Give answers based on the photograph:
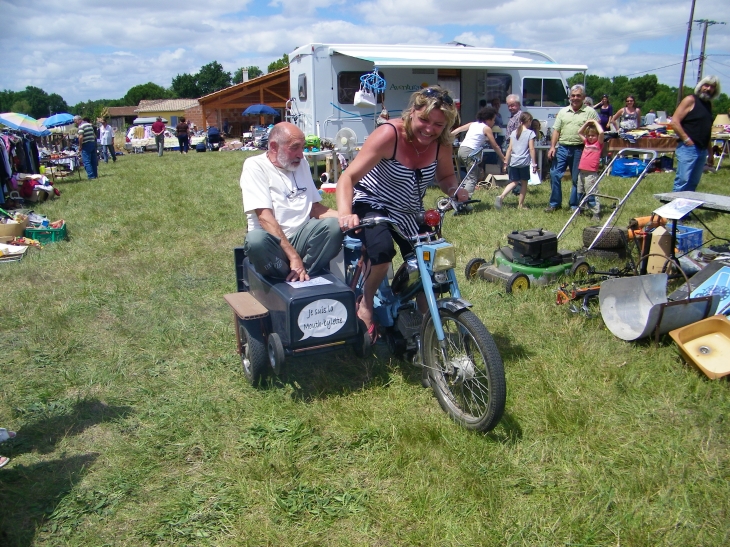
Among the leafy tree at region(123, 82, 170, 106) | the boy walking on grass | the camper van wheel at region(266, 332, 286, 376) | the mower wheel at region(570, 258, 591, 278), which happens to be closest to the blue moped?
the camper van wheel at region(266, 332, 286, 376)

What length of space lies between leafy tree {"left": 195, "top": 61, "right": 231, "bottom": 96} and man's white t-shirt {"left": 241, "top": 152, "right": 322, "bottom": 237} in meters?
92.2

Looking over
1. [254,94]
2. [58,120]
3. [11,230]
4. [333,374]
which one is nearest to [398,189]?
[333,374]

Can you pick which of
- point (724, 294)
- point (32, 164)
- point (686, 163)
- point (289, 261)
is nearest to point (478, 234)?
point (686, 163)

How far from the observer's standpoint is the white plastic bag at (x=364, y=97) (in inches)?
504

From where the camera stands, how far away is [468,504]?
2480 millimetres

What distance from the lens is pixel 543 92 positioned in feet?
51.4

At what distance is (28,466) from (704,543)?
3159 mm

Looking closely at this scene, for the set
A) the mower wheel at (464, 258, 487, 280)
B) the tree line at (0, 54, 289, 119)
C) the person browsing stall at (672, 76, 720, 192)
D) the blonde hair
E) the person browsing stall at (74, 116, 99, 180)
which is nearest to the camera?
the blonde hair

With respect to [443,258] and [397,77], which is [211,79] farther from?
[443,258]

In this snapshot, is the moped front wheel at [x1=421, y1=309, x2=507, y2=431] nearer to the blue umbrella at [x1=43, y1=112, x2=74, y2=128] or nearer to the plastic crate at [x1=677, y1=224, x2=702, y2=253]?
the plastic crate at [x1=677, y1=224, x2=702, y2=253]

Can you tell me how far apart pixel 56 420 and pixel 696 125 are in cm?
730

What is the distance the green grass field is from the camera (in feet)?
7.89

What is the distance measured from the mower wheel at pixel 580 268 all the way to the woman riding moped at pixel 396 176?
226 centimetres

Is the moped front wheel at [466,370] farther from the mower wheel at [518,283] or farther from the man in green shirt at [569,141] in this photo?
the man in green shirt at [569,141]
